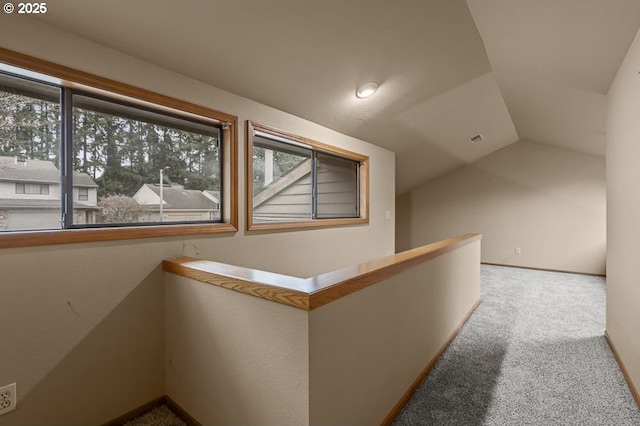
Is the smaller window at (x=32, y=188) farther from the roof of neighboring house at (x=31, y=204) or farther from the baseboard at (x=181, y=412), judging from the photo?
the baseboard at (x=181, y=412)

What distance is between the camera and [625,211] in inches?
85.0

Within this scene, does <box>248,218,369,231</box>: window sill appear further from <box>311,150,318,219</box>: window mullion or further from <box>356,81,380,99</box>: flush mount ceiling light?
<box>356,81,380,99</box>: flush mount ceiling light

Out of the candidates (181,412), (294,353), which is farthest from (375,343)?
(181,412)

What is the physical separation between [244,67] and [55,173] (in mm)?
1162

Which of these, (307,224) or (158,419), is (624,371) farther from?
(158,419)

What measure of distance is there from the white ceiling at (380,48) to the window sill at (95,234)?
92cm

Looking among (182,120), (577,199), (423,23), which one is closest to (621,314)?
(423,23)

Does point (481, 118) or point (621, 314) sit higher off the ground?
point (481, 118)

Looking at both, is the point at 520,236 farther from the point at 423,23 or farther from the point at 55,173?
the point at 55,173

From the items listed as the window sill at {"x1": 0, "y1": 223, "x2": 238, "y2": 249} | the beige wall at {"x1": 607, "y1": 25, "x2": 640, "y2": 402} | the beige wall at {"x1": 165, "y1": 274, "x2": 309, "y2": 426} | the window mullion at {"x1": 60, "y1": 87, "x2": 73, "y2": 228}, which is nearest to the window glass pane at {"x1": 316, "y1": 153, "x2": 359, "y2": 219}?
the window sill at {"x1": 0, "y1": 223, "x2": 238, "y2": 249}

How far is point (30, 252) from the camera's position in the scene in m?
1.41

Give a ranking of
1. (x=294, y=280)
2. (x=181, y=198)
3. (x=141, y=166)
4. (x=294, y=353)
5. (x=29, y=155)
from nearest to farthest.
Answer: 1. (x=294, y=353)
2. (x=294, y=280)
3. (x=29, y=155)
4. (x=141, y=166)
5. (x=181, y=198)

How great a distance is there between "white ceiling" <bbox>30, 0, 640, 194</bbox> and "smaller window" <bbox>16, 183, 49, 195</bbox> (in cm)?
73

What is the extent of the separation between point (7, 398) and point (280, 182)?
2.17 meters
